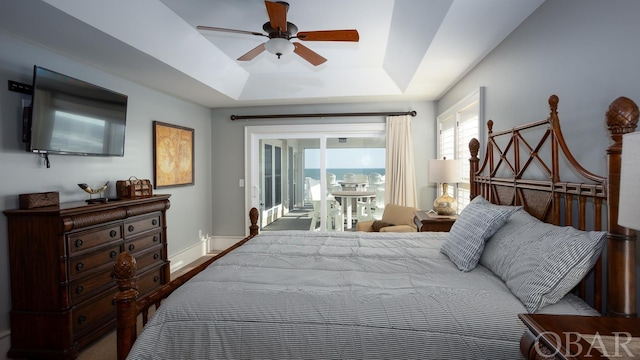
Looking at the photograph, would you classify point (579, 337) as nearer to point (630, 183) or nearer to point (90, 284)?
point (630, 183)

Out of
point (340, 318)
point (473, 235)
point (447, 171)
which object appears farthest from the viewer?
point (447, 171)

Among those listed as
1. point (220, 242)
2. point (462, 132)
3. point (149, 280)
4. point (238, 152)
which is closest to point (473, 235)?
point (462, 132)

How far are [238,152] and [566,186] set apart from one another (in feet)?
14.9

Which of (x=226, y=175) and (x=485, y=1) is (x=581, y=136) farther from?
(x=226, y=175)

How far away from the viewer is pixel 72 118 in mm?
2682

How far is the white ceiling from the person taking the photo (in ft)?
7.25

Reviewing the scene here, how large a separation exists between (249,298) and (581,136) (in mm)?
1920

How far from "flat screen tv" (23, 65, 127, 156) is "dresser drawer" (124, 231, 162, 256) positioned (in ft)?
2.95

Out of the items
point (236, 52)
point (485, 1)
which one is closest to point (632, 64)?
point (485, 1)

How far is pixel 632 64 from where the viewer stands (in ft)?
4.53

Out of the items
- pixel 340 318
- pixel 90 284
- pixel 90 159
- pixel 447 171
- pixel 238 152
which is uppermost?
pixel 238 152

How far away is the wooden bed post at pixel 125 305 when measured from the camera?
1376 mm

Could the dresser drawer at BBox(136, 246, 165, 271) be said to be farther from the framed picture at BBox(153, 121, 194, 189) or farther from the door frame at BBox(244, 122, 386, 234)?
the door frame at BBox(244, 122, 386, 234)

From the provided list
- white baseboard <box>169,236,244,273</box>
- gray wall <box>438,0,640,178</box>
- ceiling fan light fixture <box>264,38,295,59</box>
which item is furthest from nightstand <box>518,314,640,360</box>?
white baseboard <box>169,236,244,273</box>
